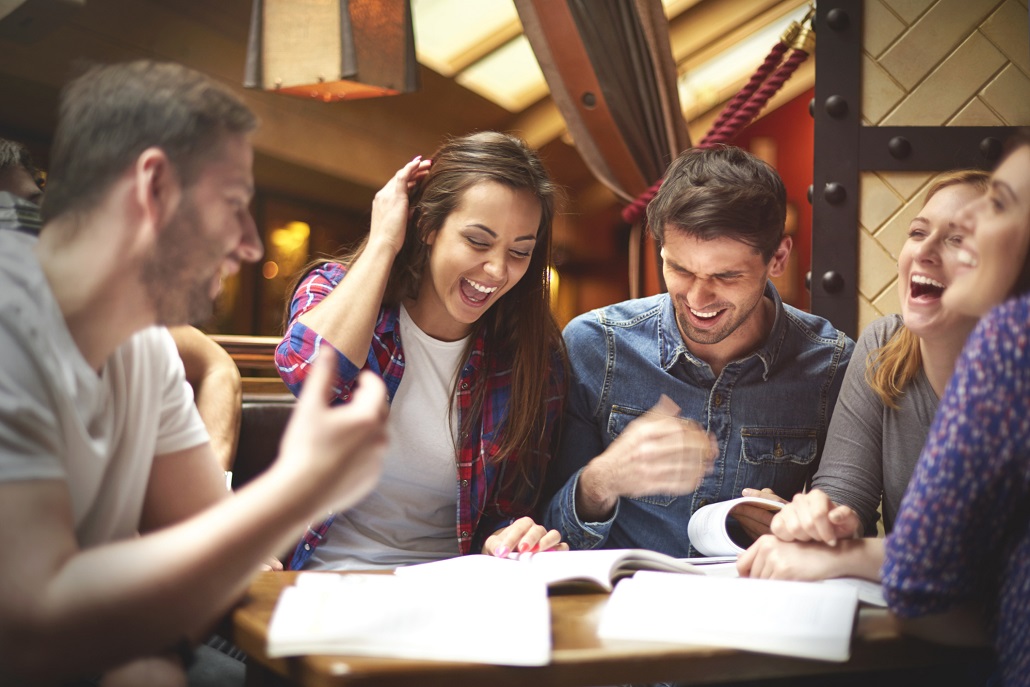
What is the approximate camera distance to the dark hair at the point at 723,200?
1609 mm

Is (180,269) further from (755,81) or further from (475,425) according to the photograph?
(755,81)

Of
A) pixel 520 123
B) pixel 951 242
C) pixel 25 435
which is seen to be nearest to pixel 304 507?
pixel 25 435

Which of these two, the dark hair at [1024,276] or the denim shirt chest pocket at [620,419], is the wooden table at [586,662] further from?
the denim shirt chest pocket at [620,419]

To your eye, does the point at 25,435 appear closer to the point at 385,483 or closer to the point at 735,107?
the point at 385,483

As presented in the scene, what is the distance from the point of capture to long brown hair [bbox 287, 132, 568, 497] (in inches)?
64.3

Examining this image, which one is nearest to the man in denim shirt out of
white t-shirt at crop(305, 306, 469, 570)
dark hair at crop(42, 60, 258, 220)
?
white t-shirt at crop(305, 306, 469, 570)

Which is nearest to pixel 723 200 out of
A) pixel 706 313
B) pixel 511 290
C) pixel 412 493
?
pixel 706 313

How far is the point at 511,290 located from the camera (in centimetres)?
175

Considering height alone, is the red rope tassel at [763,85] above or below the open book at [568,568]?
above

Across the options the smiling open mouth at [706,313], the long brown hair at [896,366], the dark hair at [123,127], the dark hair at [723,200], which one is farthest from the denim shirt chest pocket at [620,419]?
the dark hair at [123,127]

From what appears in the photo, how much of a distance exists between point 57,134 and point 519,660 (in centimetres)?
64

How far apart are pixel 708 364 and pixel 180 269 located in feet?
4.05

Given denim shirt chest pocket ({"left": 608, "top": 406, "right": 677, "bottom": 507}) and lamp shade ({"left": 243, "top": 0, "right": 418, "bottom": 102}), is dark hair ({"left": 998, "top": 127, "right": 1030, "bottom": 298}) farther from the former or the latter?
lamp shade ({"left": 243, "top": 0, "right": 418, "bottom": 102})

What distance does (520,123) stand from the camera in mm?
6383
